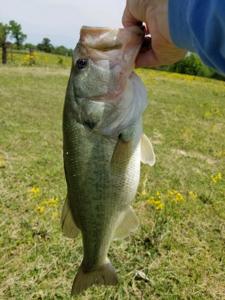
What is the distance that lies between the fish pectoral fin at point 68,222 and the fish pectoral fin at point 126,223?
18 cm

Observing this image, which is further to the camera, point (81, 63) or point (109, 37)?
point (81, 63)

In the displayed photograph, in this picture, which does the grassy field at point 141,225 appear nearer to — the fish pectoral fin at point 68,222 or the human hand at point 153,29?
the fish pectoral fin at point 68,222

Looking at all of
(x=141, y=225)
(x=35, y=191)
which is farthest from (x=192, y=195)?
(x=35, y=191)

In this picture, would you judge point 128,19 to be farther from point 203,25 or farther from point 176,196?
point 176,196

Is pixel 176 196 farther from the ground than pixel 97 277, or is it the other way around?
pixel 97 277

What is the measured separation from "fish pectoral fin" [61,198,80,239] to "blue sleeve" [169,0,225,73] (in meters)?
0.93

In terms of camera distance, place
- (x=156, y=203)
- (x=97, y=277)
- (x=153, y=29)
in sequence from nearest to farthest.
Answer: (x=153, y=29) → (x=97, y=277) → (x=156, y=203)

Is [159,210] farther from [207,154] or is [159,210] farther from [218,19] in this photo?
[218,19]

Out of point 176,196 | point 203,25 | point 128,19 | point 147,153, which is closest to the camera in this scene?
point 203,25

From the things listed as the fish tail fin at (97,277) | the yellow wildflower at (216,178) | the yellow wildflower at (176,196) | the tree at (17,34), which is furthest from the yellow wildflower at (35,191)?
the tree at (17,34)

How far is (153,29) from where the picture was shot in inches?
61.2

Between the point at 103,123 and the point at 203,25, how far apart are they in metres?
0.68

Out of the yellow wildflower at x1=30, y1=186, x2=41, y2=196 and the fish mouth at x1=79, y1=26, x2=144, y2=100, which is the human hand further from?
the yellow wildflower at x1=30, y1=186, x2=41, y2=196

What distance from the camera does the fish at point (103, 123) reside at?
164 cm
